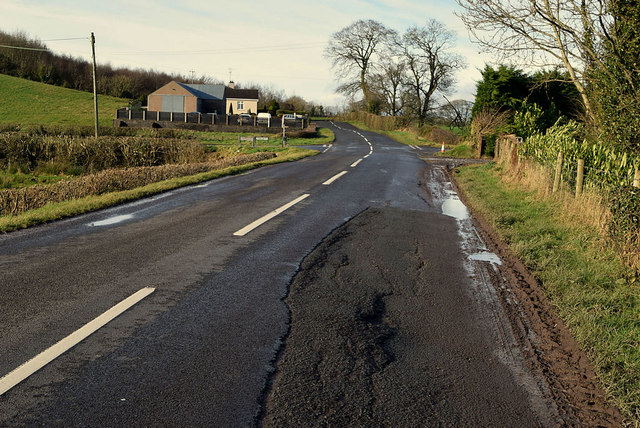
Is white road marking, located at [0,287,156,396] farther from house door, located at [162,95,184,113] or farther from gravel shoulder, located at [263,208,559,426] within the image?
house door, located at [162,95,184,113]

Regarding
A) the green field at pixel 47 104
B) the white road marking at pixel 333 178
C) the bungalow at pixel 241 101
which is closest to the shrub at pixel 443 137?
the white road marking at pixel 333 178

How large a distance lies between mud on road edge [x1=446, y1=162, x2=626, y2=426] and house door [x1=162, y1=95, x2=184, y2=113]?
73.0 meters

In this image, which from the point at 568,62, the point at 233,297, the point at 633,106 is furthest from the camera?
the point at 568,62

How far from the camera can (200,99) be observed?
7856 cm

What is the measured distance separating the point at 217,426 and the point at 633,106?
Result: 9.85 m

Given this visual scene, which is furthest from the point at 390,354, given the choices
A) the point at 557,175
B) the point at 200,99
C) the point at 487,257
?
the point at 200,99

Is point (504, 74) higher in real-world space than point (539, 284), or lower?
higher

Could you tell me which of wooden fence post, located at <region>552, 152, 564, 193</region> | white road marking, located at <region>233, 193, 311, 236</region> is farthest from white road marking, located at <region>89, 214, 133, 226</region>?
wooden fence post, located at <region>552, 152, 564, 193</region>

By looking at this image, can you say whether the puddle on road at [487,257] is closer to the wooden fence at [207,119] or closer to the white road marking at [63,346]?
the white road marking at [63,346]

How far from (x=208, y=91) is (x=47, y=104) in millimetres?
22975

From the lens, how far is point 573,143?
14.3m

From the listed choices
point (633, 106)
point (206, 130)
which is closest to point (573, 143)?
point (633, 106)

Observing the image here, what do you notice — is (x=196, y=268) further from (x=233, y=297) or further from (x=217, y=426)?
(x=217, y=426)

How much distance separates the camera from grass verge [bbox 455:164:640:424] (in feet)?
14.7
